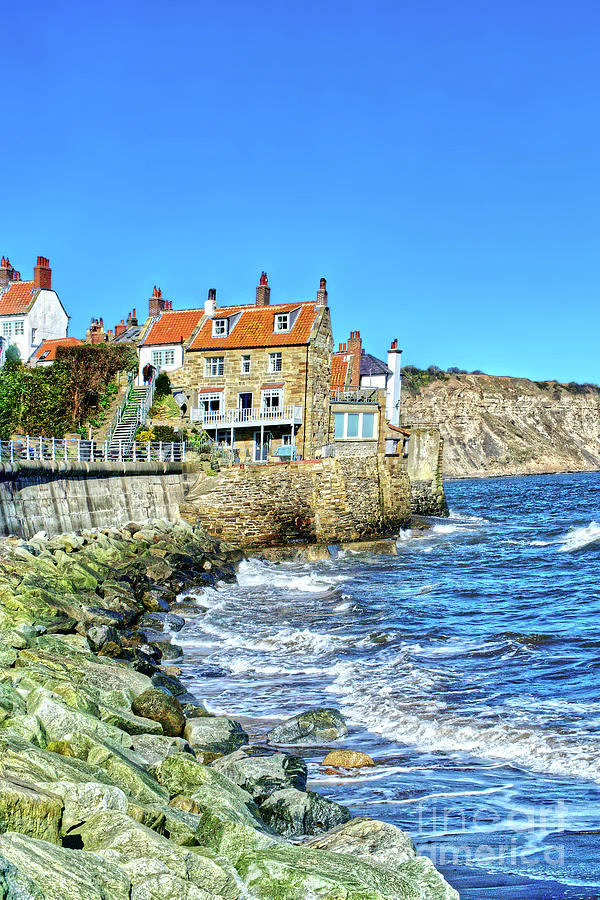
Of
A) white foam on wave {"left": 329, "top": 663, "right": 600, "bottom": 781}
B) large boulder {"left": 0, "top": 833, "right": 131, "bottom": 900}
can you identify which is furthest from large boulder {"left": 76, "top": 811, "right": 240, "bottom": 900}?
white foam on wave {"left": 329, "top": 663, "right": 600, "bottom": 781}

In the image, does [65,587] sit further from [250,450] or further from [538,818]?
[250,450]

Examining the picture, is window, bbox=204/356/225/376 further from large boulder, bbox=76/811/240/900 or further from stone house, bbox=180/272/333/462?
large boulder, bbox=76/811/240/900

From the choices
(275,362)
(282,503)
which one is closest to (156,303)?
(275,362)

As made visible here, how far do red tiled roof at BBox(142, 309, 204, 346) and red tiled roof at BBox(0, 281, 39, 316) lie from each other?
30.0 feet

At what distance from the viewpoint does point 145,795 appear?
864 cm

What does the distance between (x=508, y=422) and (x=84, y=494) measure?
15963 cm

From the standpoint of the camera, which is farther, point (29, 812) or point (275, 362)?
point (275, 362)

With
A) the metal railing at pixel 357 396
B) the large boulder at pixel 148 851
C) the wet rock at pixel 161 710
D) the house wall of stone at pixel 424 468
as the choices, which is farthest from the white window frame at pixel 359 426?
the large boulder at pixel 148 851

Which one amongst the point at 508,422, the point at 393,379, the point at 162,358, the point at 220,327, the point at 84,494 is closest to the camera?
the point at 84,494

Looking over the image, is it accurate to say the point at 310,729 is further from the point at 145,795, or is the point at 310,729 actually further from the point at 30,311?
the point at 30,311

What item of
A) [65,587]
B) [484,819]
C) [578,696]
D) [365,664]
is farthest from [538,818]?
[65,587]

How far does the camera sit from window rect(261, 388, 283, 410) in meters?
42.3

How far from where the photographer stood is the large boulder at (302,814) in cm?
970

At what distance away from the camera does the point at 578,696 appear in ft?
51.6
